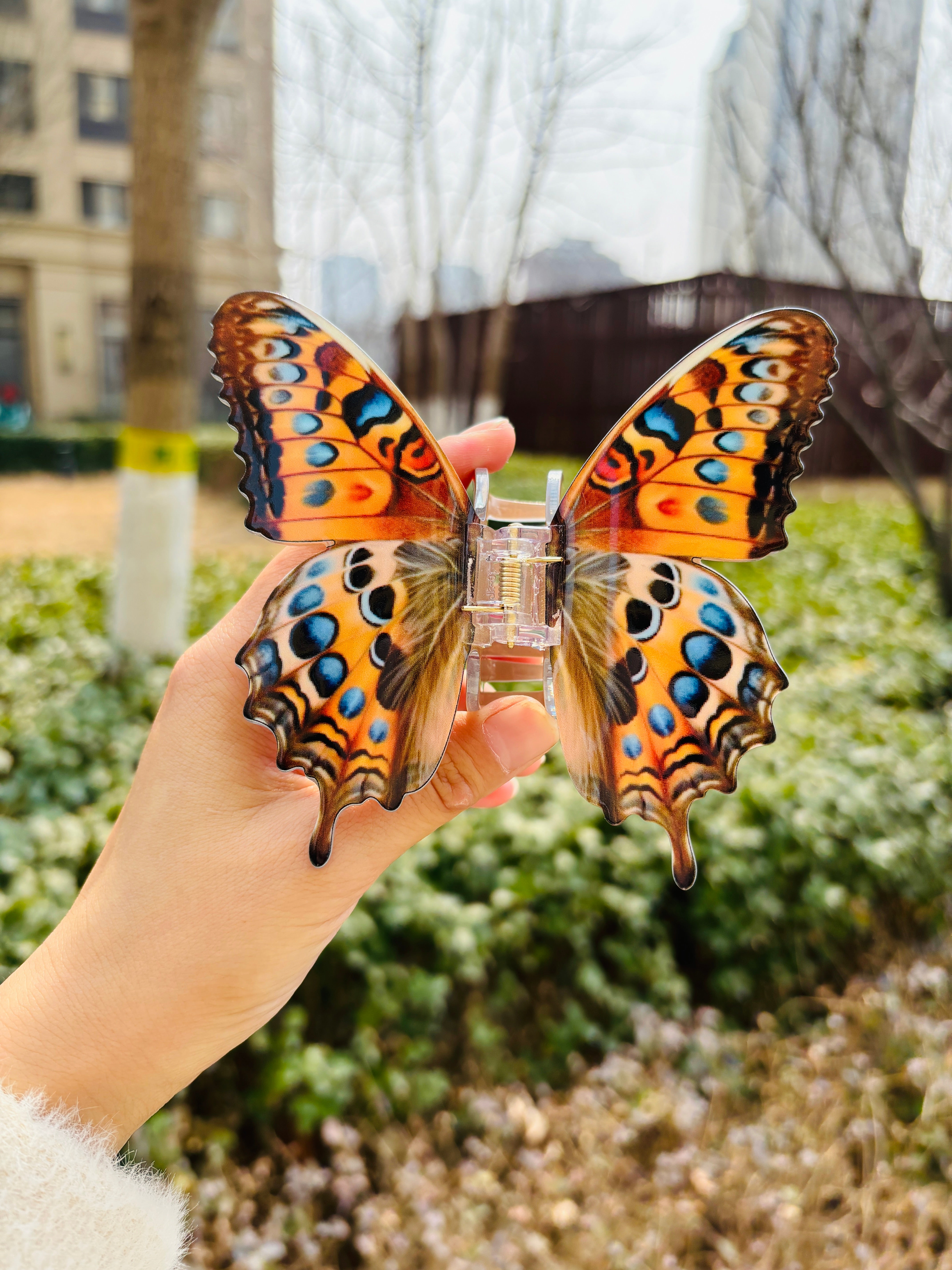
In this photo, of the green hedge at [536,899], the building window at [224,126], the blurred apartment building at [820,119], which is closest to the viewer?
the green hedge at [536,899]

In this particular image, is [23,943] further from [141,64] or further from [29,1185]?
[141,64]

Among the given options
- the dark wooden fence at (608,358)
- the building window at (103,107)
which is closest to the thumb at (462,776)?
the dark wooden fence at (608,358)

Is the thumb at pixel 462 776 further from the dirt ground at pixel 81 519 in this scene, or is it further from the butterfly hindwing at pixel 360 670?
the dirt ground at pixel 81 519

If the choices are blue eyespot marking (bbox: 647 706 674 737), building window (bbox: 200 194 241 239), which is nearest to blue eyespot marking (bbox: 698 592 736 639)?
blue eyespot marking (bbox: 647 706 674 737)

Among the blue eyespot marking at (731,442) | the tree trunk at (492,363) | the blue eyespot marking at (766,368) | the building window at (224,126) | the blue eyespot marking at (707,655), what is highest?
the building window at (224,126)

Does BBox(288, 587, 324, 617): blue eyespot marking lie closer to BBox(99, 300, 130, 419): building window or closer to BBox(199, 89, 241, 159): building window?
BBox(199, 89, 241, 159): building window

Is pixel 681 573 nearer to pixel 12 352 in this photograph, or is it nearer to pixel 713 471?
pixel 713 471
